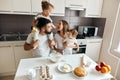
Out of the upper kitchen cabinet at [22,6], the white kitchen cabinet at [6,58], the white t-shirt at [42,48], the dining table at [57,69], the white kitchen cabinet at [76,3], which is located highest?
the white kitchen cabinet at [76,3]

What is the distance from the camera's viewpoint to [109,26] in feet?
8.07

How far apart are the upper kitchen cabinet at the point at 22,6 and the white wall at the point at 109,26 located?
1.66m

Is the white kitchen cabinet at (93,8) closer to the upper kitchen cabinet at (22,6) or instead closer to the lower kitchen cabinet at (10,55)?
the upper kitchen cabinet at (22,6)

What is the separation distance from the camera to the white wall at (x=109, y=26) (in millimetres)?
2314

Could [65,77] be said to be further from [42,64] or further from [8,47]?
[8,47]

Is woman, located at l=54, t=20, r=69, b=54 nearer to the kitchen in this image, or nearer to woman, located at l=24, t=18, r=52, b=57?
woman, located at l=24, t=18, r=52, b=57

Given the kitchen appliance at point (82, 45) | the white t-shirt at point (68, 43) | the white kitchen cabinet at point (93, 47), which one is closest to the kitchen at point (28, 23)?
the white kitchen cabinet at point (93, 47)

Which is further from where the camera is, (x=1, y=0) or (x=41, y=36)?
(x=1, y=0)

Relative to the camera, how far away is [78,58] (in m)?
1.58

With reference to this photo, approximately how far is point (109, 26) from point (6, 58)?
2.27 metres

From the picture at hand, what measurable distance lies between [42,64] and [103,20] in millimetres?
1951

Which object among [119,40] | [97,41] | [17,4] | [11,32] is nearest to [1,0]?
[17,4]

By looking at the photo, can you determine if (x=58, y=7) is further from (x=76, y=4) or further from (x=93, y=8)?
(x=93, y=8)

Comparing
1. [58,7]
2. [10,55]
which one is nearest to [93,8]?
[58,7]
